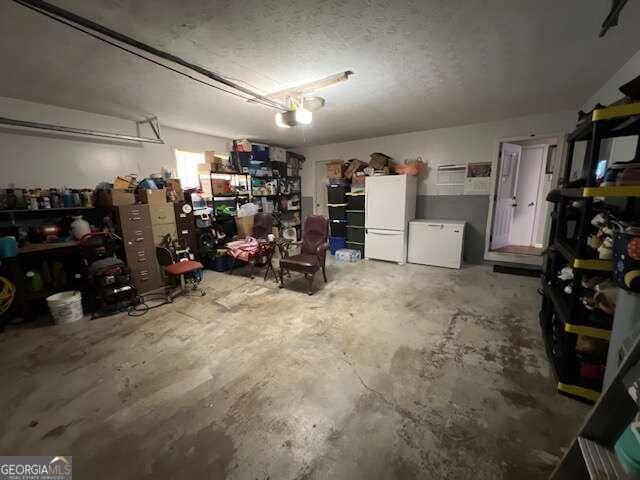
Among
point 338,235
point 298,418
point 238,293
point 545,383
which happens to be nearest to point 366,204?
point 338,235

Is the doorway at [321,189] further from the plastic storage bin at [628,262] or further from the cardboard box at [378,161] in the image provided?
the plastic storage bin at [628,262]

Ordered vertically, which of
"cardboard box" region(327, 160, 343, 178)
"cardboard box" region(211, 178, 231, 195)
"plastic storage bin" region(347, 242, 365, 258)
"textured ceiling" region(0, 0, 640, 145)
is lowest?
"plastic storage bin" region(347, 242, 365, 258)

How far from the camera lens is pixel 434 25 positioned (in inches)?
65.1

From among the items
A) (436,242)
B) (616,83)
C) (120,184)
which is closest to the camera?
(616,83)

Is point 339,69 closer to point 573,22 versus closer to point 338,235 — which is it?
point 573,22

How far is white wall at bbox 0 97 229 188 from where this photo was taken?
9.50ft

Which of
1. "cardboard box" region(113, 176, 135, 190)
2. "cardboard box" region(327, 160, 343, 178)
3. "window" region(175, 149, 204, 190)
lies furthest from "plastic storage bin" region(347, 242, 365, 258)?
"cardboard box" region(113, 176, 135, 190)

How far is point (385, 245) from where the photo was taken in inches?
189

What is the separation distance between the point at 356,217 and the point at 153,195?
3.48m

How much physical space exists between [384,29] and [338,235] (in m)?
3.95

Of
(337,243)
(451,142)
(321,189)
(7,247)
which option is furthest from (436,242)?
(7,247)

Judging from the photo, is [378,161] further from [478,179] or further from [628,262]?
[628,262]

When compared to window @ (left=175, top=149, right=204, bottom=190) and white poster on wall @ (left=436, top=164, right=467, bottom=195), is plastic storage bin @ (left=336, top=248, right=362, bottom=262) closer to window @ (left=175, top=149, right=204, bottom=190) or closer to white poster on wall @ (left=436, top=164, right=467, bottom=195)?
white poster on wall @ (left=436, top=164, right=467, bottom=195)

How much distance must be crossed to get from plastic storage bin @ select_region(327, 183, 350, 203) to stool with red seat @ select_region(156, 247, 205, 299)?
2924mm
